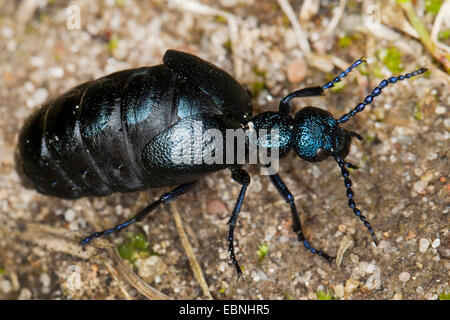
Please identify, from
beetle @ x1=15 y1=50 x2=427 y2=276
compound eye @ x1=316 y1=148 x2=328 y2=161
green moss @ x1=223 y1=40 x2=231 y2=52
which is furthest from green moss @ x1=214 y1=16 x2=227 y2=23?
compound eye @ x1=316 y1=148 x2=328 y2=161

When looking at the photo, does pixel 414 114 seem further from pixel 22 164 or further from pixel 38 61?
pixel 38 61

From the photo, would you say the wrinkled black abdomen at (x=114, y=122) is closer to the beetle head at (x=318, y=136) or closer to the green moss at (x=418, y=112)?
the beetle head at (x=318, y=136)

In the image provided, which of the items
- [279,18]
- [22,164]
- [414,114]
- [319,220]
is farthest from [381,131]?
[22,164]

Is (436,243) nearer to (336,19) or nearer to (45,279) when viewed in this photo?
(336,19)

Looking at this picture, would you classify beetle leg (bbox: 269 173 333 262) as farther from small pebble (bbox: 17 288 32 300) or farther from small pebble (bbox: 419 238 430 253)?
small pebble (bbox: 17 288 32 300)

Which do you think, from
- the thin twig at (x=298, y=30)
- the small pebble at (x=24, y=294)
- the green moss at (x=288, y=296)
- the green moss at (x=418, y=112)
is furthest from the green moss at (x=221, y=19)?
the small pebble at (x=24, y=294)
